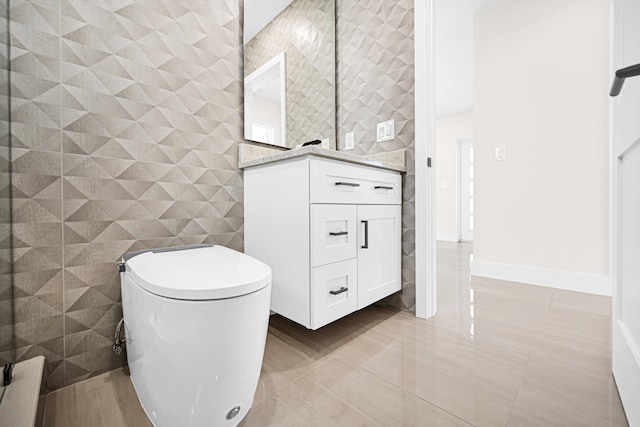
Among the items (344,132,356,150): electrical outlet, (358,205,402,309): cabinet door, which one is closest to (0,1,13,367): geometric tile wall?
(358,205,402,309): cabinet door

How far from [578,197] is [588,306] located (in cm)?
84

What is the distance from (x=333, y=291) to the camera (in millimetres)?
1201

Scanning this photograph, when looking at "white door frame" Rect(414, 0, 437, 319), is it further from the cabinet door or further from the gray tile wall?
the gray tile wall

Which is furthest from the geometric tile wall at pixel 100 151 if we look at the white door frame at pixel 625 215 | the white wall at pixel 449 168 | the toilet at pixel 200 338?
the white wall at pixel 449 168

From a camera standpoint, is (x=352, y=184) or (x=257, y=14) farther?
(x=257, y=14)

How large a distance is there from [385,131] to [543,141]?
1498 millimetres

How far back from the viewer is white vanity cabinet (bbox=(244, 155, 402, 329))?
1.12 meters

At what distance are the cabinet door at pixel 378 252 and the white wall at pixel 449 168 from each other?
3.98 m

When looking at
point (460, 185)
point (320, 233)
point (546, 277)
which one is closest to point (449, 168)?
point (460, 185)

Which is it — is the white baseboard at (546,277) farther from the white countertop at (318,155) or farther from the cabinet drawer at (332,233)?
the cabinet drawer at (332,233)

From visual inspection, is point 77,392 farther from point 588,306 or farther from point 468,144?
point 468,144

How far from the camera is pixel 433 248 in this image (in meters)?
1.56

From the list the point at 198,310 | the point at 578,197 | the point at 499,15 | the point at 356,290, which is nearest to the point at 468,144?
the point at 499,15

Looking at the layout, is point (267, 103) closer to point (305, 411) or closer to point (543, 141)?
point (305, 411)
